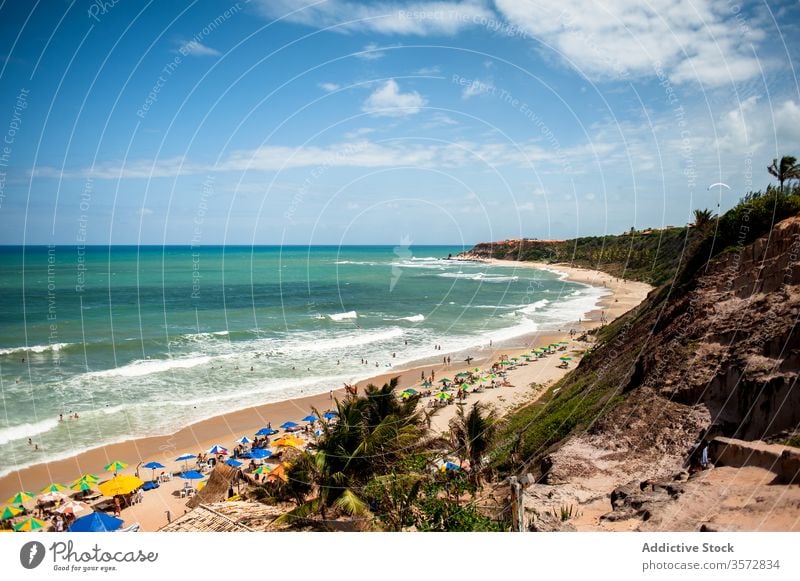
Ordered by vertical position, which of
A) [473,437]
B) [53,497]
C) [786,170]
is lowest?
[53,497]

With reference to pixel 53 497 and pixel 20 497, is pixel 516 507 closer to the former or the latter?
pixel 53 497

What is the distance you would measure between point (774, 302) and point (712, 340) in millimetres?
1682

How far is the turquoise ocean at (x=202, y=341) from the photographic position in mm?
28359

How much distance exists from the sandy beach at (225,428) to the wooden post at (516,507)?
15.0 meters

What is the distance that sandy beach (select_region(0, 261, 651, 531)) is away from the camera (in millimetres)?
20234

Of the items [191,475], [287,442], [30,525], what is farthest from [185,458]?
[30,525]

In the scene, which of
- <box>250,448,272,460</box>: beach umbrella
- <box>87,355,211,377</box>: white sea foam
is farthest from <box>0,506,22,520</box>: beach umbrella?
<box>87,355,211,377</box>: white sea foam

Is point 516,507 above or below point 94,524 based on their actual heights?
above

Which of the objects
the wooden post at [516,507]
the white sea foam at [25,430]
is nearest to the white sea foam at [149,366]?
the white sea foam at [25,430]

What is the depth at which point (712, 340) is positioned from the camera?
42.2 ft

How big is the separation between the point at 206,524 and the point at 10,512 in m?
13.7

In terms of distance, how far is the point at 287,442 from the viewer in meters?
24.2

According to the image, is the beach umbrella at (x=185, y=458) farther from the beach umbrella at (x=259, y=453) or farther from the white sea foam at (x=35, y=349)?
the white sea foam at (x=35, y=349)

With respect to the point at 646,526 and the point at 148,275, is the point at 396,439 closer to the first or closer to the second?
the point at 646,526
